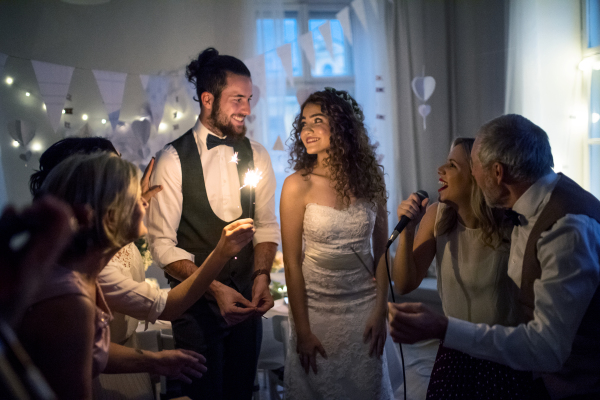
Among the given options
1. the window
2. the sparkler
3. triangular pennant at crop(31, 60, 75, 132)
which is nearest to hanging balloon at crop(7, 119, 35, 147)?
triangular pennant at crop(31, 60, 75, 132)

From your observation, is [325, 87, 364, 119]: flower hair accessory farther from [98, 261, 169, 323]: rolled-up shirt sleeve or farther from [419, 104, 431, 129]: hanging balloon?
[419, 104, 431, 129]: hanging balloon

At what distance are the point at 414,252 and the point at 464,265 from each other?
0.76ft

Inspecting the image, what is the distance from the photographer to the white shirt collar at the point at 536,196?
52.3 inches

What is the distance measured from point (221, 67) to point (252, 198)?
0.62 metres

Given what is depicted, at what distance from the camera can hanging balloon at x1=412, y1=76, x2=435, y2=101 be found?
418 cm

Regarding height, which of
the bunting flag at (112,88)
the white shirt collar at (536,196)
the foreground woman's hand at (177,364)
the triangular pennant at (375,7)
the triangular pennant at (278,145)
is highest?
the triangular pennant at (375,7)

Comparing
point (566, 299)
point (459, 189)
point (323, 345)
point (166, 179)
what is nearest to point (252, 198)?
point (166, 179)

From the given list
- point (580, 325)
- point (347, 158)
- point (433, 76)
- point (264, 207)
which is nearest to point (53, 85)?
point (264, 207)

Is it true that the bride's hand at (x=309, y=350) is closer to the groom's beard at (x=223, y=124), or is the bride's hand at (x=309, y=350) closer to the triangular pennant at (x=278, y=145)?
the groom's beard at (x=223, y=124)

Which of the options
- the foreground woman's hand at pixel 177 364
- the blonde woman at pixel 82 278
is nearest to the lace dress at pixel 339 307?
the foreground woman's hand at pixel 177 364

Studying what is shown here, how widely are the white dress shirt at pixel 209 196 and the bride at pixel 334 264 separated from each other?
0.68 ft

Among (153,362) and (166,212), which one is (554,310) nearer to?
(153,362)

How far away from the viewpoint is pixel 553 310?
118cm

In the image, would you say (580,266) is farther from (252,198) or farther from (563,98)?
(563,98)
